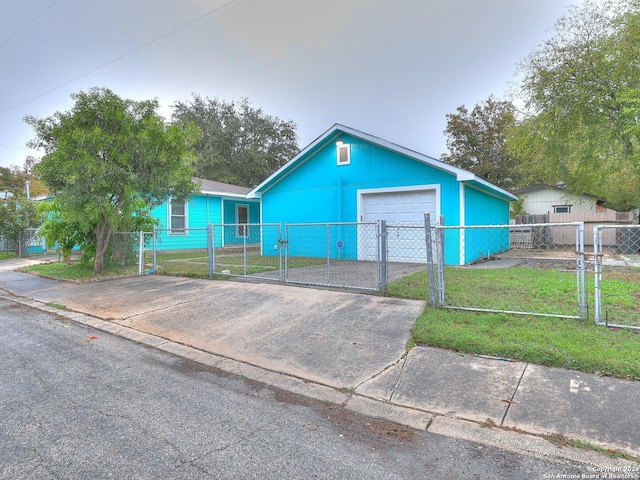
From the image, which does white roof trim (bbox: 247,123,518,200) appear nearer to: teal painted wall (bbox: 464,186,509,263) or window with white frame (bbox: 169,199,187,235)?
teal painted wall (bbox: 464,186,509,263)

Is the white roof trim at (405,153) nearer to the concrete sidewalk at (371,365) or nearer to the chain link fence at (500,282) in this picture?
the chain link fence at (500,282)

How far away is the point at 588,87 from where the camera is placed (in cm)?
1337

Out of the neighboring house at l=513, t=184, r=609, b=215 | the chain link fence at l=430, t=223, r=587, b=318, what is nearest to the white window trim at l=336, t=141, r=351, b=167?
the chain link fence at l=430, t=223, r=587, b=318

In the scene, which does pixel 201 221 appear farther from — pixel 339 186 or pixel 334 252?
pixel 339 186

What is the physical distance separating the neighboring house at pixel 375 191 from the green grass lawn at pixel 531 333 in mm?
4399

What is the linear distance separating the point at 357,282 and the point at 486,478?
18.4 ft

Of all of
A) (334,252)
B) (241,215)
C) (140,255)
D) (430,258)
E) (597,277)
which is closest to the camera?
(597,277)

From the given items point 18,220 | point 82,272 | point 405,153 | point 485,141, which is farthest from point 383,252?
point 485,141

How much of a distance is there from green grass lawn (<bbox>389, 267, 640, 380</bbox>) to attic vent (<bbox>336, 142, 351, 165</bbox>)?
684cm

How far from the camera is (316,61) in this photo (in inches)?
628

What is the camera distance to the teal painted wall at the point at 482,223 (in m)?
11.2

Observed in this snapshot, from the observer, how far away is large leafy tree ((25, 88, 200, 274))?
8430 millimetres

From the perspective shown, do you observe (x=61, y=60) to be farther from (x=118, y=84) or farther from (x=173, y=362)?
(x=173, y=362)

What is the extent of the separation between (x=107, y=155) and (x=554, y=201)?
27.0 meters
